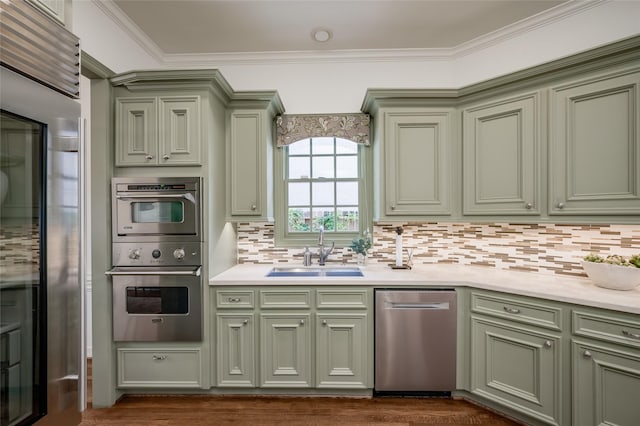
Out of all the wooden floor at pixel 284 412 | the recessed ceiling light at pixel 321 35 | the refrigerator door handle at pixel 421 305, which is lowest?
the wooden floor at pixel 284 412

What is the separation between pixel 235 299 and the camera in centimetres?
235

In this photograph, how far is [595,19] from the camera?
2326 mm

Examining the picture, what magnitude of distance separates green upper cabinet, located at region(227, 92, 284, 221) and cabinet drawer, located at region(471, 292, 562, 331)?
1765 mm

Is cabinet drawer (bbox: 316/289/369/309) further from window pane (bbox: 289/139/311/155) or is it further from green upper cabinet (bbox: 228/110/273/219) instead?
window pane (bbox: 289/139/311/155)

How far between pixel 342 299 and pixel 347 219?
955mm

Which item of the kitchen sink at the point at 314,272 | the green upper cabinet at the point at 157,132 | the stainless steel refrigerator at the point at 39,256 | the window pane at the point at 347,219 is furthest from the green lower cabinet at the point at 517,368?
the green upper cabinet at the point at 157,132

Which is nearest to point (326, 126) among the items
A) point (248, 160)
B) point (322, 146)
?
point (322, 146)

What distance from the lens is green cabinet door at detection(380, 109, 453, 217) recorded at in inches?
102

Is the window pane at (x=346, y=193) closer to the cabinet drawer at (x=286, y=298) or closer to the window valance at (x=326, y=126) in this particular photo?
the window valance at (x=326, y=126)

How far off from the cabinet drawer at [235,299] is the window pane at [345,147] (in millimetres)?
1602

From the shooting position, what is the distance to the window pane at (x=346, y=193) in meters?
3.10

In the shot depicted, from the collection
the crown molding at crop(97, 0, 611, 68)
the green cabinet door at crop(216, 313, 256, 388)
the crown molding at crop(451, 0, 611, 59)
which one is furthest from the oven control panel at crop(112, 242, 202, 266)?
the crown molding at crop(451, 0, 611, 59)

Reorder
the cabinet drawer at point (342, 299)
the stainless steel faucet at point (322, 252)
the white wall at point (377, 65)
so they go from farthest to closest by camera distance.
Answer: the stainless steel faucet at point (322, 252) → the white wall at point (377, 65) → the cabinet drawer at point (342, 299)

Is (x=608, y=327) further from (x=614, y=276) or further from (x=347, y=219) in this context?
(x=347, y=219)
